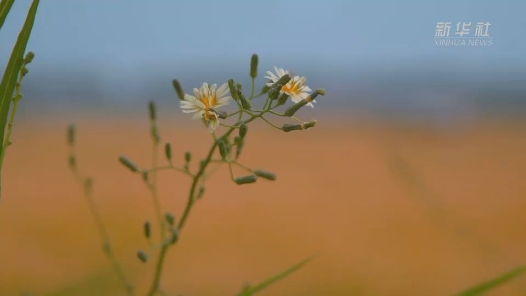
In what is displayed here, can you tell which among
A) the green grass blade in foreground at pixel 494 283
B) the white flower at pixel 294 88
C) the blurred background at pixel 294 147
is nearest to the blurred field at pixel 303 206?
the blurred background at pixel 294 147

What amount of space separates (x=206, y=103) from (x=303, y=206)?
2.44ft

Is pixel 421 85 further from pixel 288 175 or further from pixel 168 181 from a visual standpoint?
pixel 168 181

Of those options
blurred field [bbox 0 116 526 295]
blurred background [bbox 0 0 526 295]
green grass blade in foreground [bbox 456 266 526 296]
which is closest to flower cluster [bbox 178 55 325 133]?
green grass blade in foreground [bbox 456 266 526 296]

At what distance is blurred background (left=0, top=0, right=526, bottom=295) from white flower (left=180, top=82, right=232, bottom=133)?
0.54m

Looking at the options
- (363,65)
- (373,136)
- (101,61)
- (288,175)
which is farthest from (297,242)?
(101,61)

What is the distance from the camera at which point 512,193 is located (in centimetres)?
99

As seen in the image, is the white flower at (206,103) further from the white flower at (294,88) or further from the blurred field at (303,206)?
the blurred field at (303,206)

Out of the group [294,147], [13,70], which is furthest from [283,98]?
[294,147]

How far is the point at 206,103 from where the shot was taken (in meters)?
0.31

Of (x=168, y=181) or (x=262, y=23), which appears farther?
(x=168, y=181)

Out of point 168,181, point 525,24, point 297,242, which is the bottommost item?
point 297,242

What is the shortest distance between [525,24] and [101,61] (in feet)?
2.19

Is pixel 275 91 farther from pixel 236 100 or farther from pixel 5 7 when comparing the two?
pixel 5 7

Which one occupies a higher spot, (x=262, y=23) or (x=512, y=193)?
(x=262, y=23)
